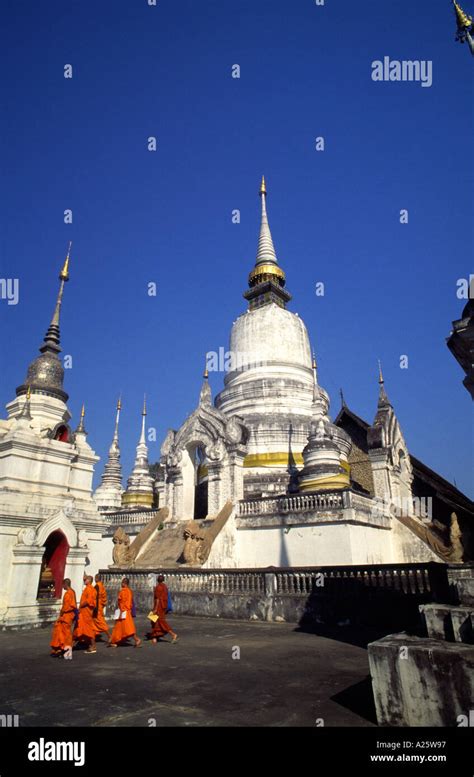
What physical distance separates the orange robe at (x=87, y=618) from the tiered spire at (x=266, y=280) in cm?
2676

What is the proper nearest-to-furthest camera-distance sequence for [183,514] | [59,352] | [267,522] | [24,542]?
[24,542] → [59,352] → [267,522] → [183,514]

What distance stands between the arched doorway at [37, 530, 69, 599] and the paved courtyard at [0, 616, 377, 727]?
3.29m

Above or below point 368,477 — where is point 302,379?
above

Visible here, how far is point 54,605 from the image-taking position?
42.5 feet

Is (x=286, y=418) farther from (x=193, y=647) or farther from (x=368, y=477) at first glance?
(x=193, y=647)

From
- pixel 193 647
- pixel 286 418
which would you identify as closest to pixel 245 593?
pixel 193 647

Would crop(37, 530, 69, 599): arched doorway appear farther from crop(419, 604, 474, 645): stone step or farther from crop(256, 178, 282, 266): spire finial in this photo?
crop(256, 178, 282, 266): spire finial

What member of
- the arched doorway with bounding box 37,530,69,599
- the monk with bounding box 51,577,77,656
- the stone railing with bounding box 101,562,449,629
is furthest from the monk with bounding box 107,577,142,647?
the arched doorway with bounding box 37,530,69,599

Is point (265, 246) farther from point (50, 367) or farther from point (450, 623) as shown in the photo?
point (450, 623)

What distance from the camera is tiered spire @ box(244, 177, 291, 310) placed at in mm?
33781

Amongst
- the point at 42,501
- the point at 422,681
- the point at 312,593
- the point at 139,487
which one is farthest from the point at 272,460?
the point at 422,681

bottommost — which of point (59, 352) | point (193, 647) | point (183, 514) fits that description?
point (193, 647)

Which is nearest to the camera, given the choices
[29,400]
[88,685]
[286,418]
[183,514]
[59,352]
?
[88,685]

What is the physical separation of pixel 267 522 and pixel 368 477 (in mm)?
10612
